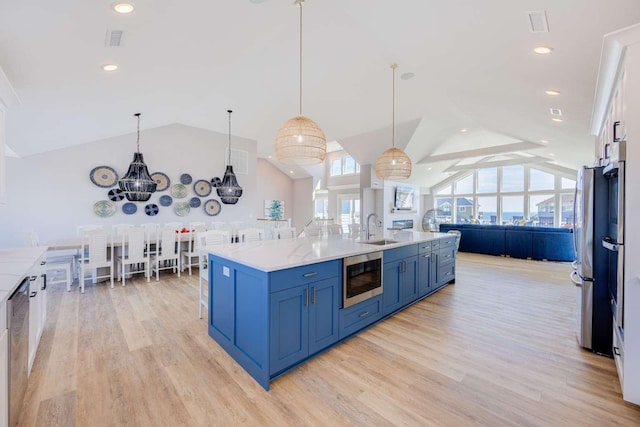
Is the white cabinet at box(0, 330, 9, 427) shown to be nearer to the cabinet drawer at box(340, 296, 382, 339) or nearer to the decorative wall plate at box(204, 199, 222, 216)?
the cabinet drawer at box(340, 296, 382, 339)

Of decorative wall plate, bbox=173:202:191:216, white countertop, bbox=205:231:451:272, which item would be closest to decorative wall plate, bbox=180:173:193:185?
decorative wall plate, bbox=173:202:191:216

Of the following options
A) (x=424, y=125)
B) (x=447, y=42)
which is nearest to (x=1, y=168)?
(x=447, y=42)

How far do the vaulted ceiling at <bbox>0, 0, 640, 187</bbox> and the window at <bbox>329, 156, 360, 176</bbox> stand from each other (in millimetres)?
5788

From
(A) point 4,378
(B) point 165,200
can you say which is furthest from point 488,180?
(A) point 4,378

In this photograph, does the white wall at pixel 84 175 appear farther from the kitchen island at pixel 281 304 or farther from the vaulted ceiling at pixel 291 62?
the kitchen island at pixel 281 304

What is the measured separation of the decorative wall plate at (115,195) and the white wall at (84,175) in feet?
0.30

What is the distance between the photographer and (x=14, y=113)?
345cm

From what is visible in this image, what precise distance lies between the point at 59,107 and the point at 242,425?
430 centimetres

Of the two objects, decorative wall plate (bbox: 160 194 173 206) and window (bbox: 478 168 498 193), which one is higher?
window (bbox: 478 168 498 193)

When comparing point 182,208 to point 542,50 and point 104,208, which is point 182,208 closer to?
point 104,208

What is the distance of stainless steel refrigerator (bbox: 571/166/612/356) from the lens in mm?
2457

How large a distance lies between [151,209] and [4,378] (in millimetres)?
5922

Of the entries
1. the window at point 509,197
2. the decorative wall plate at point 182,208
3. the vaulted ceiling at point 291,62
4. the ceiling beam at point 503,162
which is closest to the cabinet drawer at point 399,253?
the vaulted ceiling at point 291,62

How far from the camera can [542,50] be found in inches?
95.0
